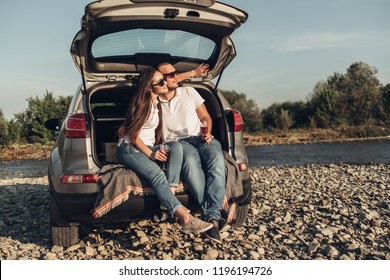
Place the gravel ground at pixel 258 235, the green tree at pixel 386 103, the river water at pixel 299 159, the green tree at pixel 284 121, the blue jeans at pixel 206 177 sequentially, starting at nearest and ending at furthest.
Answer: the blue jeans at pixel 206 177 → the gravel ground at pixel 258 235 → the river water at pixel 299 159 → the green tree at pixel 386 103 → the green tree at pixel 284 121

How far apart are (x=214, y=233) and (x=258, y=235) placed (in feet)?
3.18

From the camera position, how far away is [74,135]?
3.74 metres

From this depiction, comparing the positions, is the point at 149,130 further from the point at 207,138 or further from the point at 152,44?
the point at 152,44

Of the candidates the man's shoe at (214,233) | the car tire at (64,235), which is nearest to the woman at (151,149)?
the man's shoe at (214,233)

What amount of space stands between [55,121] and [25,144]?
2703 cm

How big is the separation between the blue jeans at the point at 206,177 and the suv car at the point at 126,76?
142 millimetres

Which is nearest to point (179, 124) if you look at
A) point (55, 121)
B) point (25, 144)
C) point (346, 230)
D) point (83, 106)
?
point (83, 106)

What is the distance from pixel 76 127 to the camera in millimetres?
3754

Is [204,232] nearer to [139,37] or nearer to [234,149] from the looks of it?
[234,149]

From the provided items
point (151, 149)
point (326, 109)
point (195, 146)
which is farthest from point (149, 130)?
point (326, 109)

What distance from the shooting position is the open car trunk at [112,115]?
433 cm

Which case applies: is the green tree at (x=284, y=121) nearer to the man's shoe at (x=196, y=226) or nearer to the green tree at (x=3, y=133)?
the green tree at (x=3, y=133)

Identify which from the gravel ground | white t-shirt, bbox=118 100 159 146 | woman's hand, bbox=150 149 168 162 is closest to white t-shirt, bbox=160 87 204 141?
white t-shirt, bbox=118 100 159 146

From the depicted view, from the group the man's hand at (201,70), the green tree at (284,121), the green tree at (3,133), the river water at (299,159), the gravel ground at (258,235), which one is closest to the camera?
the gravel ground at (258,235)
